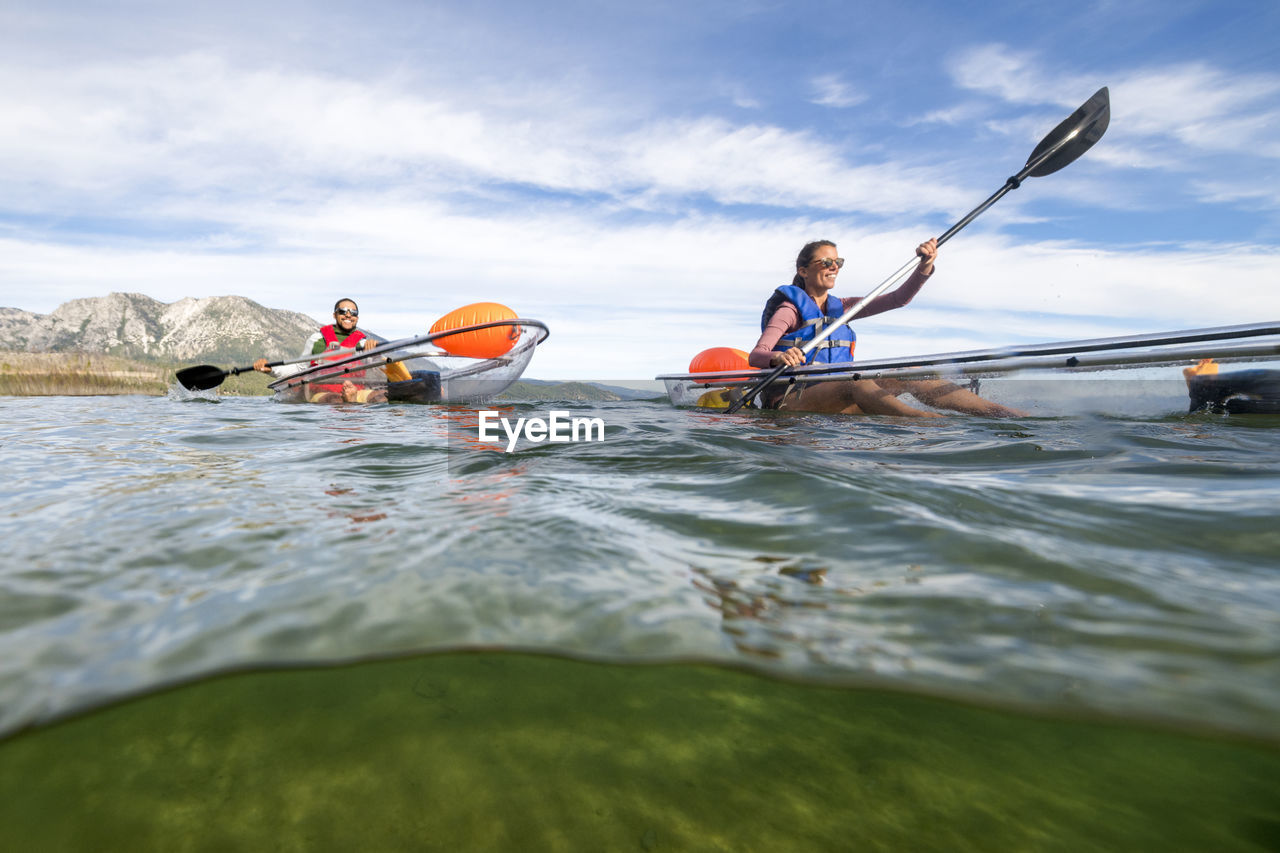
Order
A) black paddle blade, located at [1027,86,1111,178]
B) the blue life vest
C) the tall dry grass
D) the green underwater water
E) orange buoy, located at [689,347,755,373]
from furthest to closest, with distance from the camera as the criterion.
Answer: the tall dry grass → orange buoy, located at [689,347,755,373] → the blue life vest → black paddle blade, located at [1027,86,1111,178] → the green underwater water

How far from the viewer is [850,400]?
23.3 feet

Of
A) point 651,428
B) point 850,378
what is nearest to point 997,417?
point 850,378

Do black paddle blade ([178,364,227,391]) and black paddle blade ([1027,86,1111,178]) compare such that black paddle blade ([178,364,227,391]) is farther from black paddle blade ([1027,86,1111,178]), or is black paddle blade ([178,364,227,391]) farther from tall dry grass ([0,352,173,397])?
black paddle blade ([1027,86,1111,178])

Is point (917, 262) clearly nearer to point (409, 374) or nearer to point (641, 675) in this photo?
point (641, 675)

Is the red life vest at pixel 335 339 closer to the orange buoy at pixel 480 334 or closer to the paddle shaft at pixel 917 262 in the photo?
the orange buoy at pixel 480 334

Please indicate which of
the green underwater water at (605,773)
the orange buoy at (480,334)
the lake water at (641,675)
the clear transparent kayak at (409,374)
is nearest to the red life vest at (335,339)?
the clear transparent kayak at (409,374)

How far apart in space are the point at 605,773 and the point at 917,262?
27.0 ft

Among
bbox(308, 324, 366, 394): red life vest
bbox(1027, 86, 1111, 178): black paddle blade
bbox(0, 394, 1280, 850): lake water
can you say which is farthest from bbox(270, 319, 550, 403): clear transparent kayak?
bbox(0, 394, 1280, 850): lake water

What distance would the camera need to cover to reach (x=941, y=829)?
80cm

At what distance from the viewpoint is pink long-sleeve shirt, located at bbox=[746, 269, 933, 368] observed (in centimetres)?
744

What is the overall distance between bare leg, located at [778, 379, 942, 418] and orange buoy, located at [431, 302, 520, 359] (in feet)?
22.7

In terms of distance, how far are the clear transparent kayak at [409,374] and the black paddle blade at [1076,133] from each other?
8.59m

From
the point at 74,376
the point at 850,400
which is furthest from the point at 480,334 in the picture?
the point at 74,376

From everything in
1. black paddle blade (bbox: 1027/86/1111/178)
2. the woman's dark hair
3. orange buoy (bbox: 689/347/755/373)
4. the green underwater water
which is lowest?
the green underwater water
